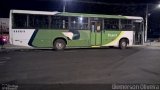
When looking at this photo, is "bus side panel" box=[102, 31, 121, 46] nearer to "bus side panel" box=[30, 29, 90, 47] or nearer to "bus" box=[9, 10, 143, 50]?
"bus" box=[9, 10, 143, 50]

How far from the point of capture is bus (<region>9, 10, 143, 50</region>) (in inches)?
839

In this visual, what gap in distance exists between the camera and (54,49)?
22438 mm

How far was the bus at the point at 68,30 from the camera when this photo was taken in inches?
839

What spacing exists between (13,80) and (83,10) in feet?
119

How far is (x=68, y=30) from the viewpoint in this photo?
2270 cm

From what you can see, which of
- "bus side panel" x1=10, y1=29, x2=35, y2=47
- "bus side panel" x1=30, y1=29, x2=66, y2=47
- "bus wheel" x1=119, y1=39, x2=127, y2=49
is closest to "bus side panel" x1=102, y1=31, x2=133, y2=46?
"bus wheel" x1=119, y1=39, x2=127, y2=49

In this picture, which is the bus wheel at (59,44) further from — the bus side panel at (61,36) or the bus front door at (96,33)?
the bus front door at (96,33)

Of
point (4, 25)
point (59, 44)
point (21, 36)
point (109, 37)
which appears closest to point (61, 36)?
point (59, 44)

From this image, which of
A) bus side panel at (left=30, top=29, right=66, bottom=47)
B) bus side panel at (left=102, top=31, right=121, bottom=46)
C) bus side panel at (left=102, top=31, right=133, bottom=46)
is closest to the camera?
bus side panel at (left=30, top=29, right=66, bottom=47)

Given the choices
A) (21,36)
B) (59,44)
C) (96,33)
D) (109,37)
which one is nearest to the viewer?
(21,36)

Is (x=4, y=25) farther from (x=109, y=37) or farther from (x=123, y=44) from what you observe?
(x=123, y=44)

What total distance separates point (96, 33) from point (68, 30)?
2.58m

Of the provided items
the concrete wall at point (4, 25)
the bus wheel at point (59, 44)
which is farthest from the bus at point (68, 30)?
the concrete wall at point (4, 25)

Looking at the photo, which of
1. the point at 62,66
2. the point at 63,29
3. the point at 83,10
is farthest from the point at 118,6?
the point at 62,66
